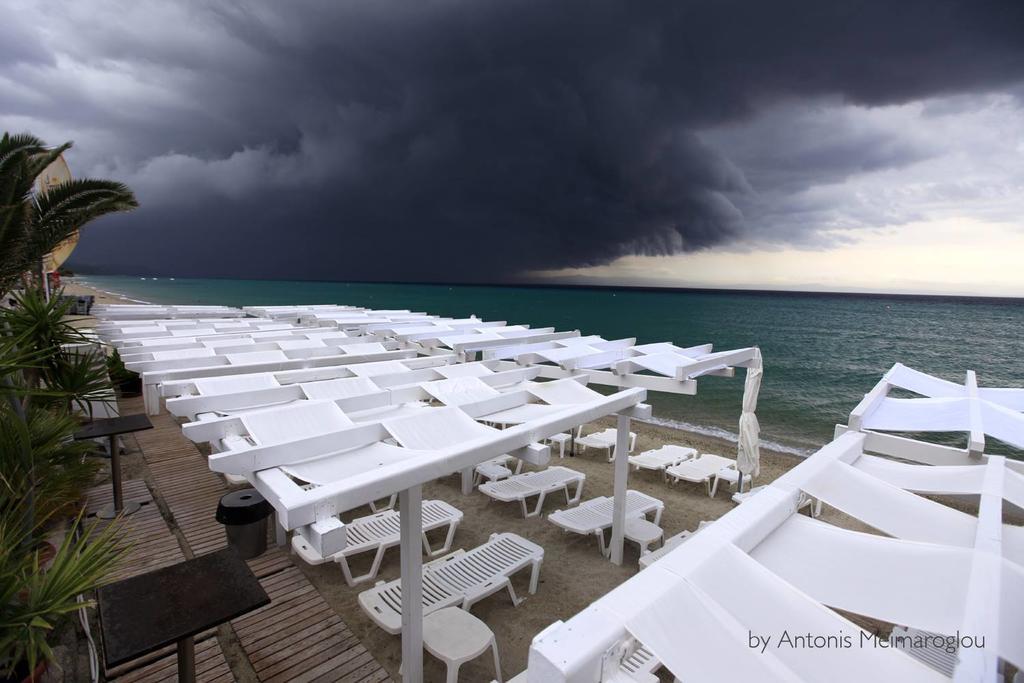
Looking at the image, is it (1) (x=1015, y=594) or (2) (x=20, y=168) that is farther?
(2) (x=20, y=168)

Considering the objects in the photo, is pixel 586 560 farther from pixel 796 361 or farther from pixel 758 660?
pixel 796 361

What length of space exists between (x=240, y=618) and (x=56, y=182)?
8.16 meters

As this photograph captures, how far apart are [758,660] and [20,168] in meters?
8.91

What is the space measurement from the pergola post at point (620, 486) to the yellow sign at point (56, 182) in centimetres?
877

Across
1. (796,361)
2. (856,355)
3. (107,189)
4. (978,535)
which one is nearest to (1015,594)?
(978,535)

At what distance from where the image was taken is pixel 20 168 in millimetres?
5938

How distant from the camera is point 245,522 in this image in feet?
15.9

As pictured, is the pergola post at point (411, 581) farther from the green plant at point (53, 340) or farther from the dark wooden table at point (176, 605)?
the green plant at point (53, 340)

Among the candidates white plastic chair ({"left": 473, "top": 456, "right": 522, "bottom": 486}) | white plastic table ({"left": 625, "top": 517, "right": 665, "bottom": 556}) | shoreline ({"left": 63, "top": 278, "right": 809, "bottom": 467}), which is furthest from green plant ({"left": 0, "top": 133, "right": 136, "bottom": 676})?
shoreline ({"left": 63, "top": 278, "right": 809, "bottom": 467})

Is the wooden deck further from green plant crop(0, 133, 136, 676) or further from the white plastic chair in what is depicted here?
the white plastic chair

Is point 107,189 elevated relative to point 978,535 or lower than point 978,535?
elevated

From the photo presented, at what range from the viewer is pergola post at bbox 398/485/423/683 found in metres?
3.26

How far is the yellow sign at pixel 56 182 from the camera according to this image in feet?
24.2

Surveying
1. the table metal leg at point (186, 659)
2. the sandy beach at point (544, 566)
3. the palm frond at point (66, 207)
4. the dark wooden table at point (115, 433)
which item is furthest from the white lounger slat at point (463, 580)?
the palm frond at point (66, 207)
